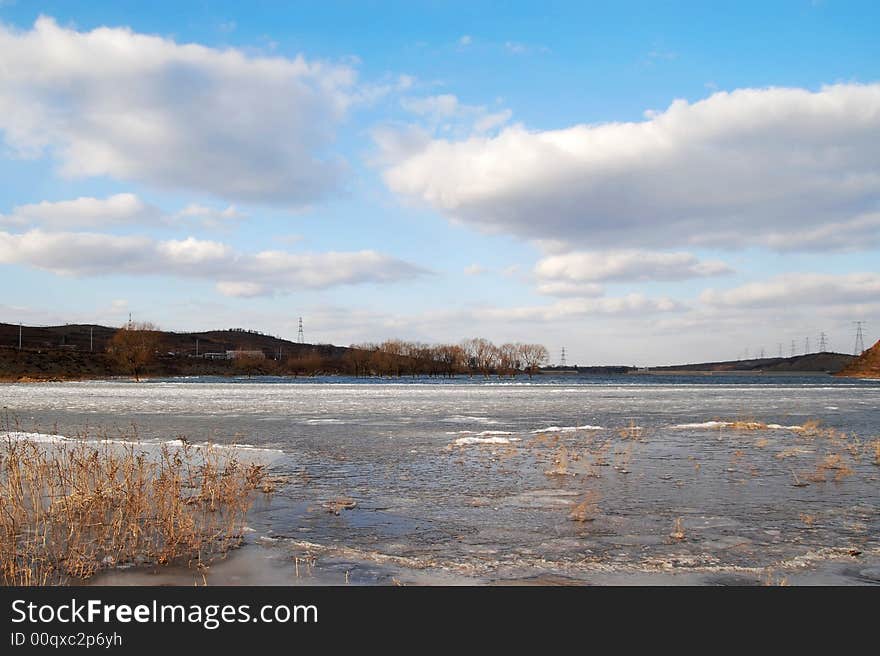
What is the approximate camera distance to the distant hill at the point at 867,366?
173075 mm

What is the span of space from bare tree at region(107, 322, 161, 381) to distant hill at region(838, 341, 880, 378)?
171438 mm

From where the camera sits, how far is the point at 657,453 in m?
20.3

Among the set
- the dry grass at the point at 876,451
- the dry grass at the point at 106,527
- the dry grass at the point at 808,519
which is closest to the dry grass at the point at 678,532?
the dry grass at the point at 808,519

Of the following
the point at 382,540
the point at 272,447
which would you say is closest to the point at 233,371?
the point at 272,447

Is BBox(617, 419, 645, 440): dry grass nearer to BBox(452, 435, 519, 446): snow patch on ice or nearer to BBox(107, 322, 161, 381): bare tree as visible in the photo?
BBox(452, 435, 519, 446): snow patch on ice

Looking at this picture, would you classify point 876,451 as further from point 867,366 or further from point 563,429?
point 867,366

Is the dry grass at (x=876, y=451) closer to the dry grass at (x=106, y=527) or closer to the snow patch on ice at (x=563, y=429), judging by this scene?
the snow patch on ice at (x=563, y=429)

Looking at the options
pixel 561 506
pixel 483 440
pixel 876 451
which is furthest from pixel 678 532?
pixel 876 451

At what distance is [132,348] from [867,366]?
17847cm

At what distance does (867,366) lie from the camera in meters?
178

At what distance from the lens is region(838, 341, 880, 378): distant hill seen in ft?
568
